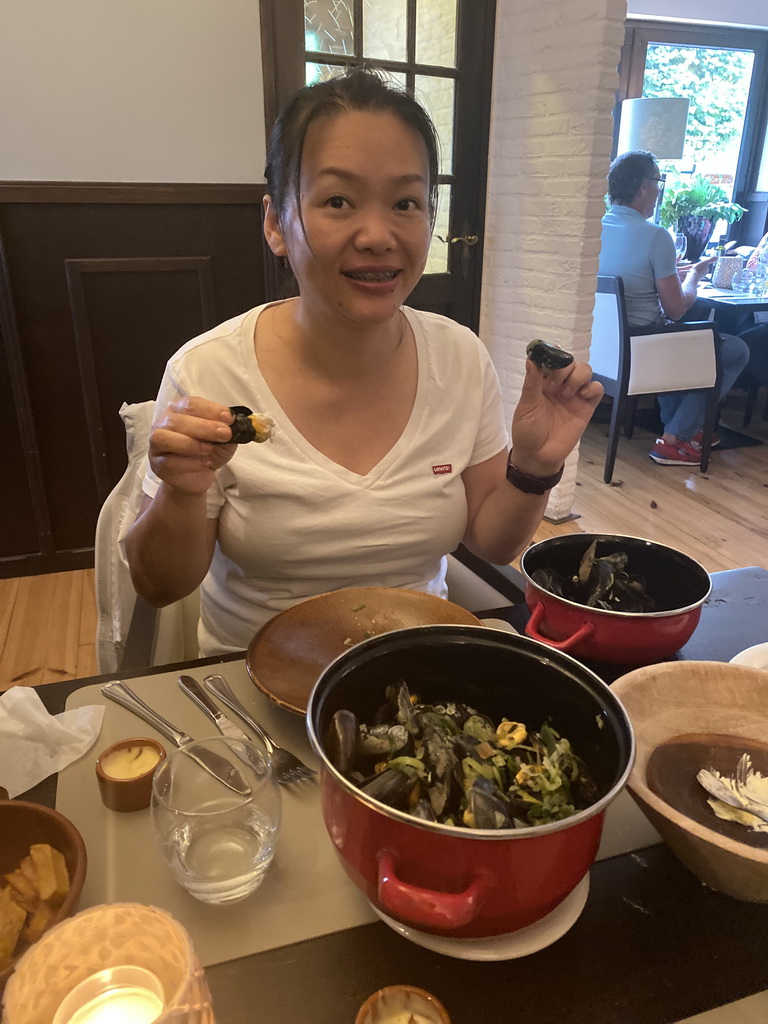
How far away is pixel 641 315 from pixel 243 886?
3.82 metres

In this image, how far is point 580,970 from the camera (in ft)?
1.85

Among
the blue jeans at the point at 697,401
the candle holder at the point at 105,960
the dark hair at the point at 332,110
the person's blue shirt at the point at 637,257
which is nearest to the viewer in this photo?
the candle holder at the point at 105,960

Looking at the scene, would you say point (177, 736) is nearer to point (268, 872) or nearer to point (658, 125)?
point (268, 872)

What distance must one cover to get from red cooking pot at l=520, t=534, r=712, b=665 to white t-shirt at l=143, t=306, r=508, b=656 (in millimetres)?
263

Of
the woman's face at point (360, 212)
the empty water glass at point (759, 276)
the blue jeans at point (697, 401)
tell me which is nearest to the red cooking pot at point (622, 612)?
the woman's face at point (360, 212)

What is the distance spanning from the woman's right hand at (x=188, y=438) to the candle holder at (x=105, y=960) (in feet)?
1.57

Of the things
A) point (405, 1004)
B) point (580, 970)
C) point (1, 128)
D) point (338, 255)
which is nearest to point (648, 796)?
point (580, 970)

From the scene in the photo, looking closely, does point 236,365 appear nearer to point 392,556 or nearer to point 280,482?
point 280,482

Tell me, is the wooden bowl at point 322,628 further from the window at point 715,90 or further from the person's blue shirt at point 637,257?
the window at point 715,90

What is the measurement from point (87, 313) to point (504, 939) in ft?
8.37

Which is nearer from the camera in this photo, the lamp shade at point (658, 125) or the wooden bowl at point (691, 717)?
the wooden bowl at point (691, 717)

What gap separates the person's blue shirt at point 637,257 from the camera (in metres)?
Answer: 3.76

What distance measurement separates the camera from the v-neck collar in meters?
1.13

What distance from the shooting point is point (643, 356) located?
3.71 m
